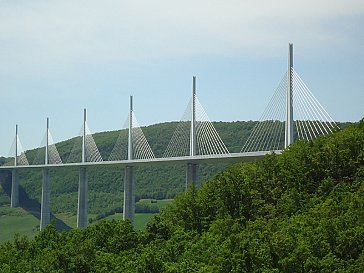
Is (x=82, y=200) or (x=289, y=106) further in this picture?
(x=82, y=200)

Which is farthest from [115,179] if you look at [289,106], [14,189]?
[289,106]

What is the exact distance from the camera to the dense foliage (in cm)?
2209

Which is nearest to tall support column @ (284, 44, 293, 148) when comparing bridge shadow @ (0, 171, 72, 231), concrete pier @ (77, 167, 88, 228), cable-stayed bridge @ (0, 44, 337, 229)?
cable-stayed bridge @ (0, 44, 337, 229)

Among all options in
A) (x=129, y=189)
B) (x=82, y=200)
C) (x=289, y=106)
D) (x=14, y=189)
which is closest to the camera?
(x=289, y=106)

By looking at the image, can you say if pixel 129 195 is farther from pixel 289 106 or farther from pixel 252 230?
pixel 252 230

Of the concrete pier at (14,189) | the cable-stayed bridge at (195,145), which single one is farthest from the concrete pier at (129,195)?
the concrete pier at (14,189)

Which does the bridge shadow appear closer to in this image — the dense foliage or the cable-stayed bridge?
the cable-stayed bridge

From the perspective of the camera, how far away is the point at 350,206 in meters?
26.1

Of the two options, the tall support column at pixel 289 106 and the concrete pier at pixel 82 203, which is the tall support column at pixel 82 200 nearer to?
the concrete pier at pixel 82 203

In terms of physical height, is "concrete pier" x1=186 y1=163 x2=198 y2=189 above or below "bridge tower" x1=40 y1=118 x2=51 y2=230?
above

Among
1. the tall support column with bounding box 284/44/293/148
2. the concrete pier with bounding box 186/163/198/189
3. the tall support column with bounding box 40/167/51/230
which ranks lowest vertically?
the tall support column with bounding box 40/167/51/230

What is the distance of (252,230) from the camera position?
26.7m

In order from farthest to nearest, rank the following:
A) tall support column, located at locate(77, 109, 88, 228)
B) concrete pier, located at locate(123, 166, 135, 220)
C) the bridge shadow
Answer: the bridge shadow
tall support column, located at locate(77, 109, 88, 228)
concrete pier, located at locate(123, 166, 135, 220)

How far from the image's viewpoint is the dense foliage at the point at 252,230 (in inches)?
870
